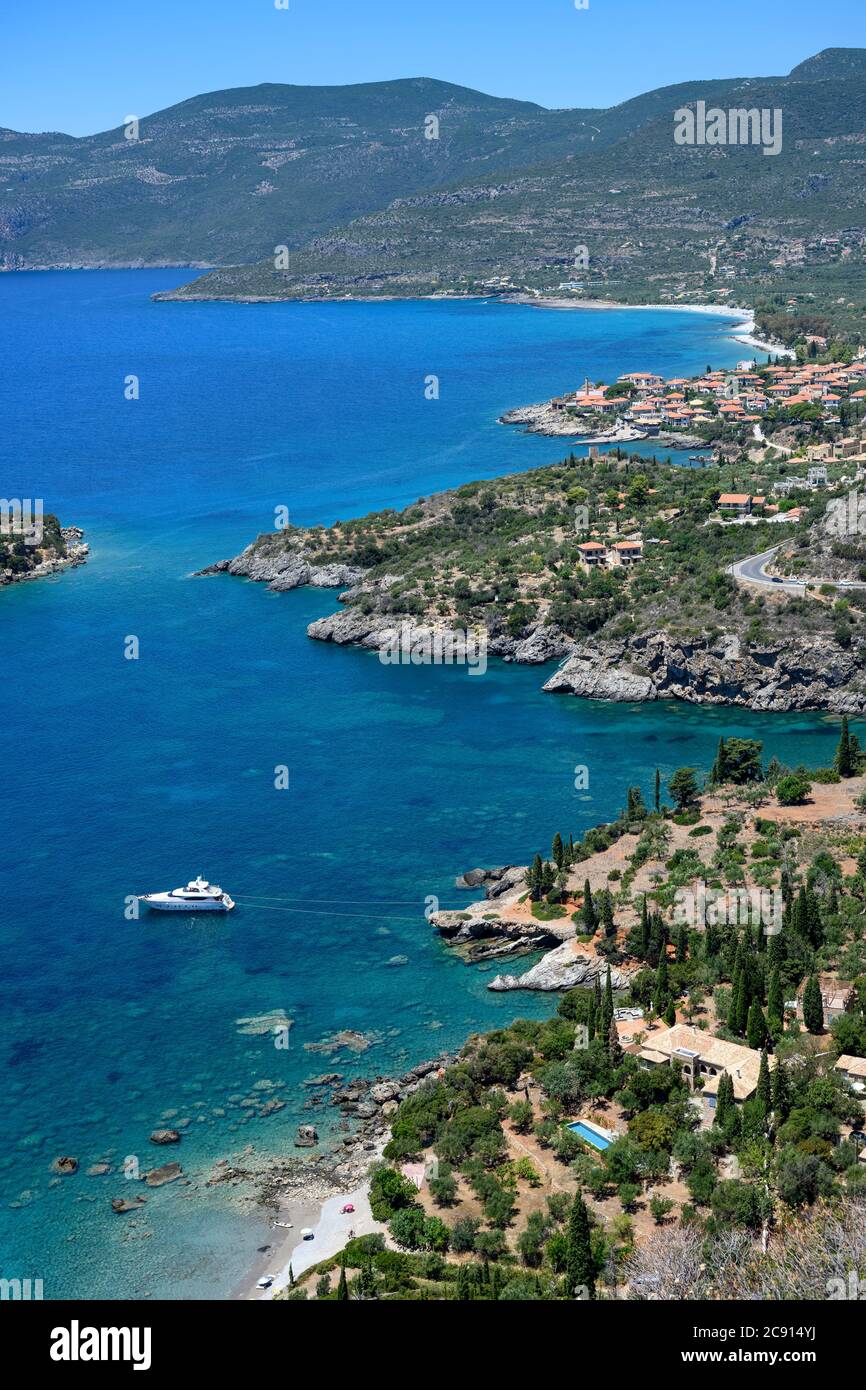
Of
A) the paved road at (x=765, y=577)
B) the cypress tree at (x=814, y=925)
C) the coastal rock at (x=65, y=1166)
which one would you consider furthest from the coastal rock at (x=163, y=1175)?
the paved road at (x=765, y=577)

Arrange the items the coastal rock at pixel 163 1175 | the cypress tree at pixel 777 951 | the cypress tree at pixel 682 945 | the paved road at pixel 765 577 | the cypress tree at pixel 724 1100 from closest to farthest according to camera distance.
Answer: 1. the cypress tree at pixel 724 1100
2. the coastal rock at pixel 163 1175
3. the cypress tree at pixel 777 951
4. the cypress tree at pixel 682 945
5. the paved road at pixel 765 577

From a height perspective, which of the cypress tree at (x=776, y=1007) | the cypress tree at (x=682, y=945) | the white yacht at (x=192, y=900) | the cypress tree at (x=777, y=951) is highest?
the cypress tree at (x=777, y=951)

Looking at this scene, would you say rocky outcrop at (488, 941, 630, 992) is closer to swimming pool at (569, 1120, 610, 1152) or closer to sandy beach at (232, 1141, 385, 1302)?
swimming pool at (569, 1120, 610, 1152)

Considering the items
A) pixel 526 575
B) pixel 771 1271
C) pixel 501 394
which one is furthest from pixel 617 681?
pixel 501 394

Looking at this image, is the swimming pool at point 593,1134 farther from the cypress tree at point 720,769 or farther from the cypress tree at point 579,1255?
the cypress tree at point 720,769

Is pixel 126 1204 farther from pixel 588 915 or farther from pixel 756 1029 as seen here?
pixel 588 915

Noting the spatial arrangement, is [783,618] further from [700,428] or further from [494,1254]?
[700,428]
